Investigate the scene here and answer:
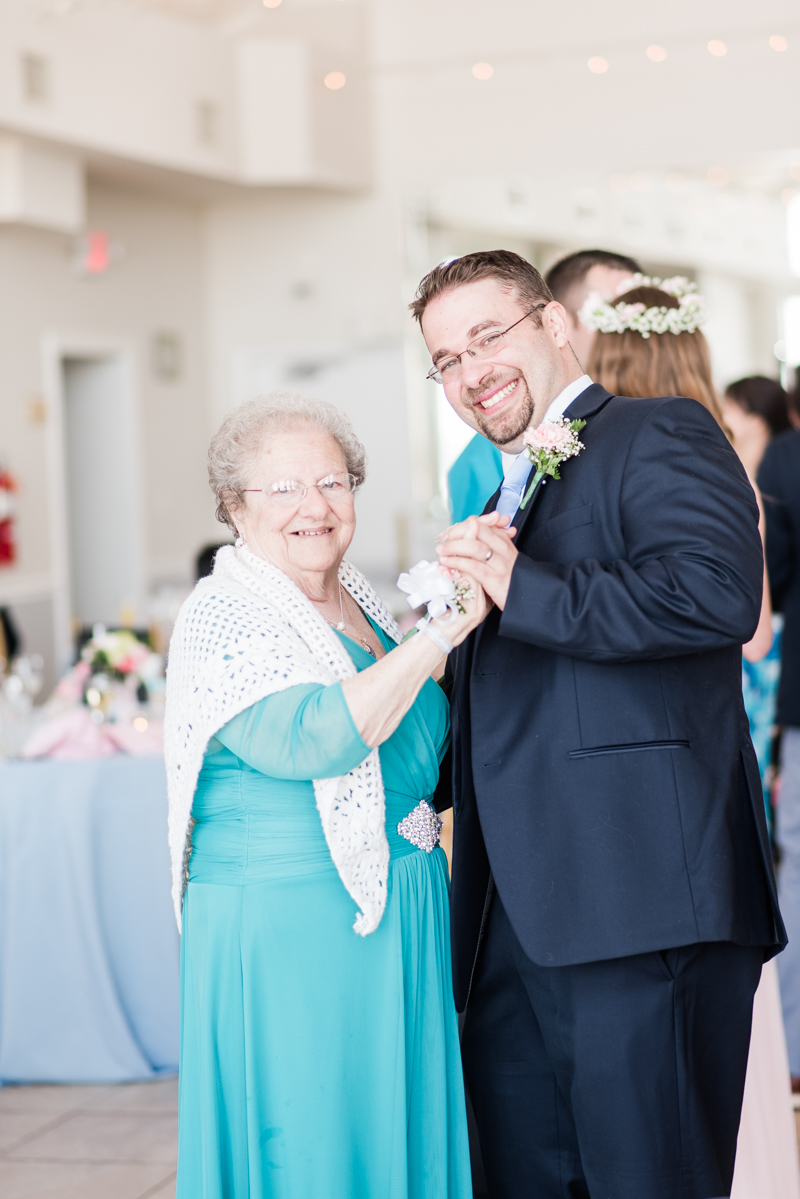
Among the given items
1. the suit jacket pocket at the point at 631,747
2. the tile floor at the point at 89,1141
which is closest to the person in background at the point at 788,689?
the tile floor at the point at 89,1141

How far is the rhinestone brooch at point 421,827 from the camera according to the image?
1931 millimetres

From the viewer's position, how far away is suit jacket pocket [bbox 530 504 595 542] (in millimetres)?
1641

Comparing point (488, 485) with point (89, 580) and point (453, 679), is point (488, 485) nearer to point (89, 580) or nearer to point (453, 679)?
point (453, 679)

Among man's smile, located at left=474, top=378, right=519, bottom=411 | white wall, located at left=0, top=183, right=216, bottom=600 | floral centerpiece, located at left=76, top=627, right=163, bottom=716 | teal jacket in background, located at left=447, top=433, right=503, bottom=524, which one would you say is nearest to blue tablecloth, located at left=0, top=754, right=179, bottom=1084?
floral centerpiece, located at left=76, top=627, right=163, bottom=716

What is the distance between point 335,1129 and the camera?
5.89 feet

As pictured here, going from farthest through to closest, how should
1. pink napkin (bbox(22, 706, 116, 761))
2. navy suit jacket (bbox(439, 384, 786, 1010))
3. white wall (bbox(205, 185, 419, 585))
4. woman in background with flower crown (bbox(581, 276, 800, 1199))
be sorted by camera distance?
white wall (bbox(205, 185, 419, 585)) < pink napkin (bbox(22, 706, 116, 761)) < woman in background with flower crown (bbox(581, 276, 800, 1199)) < navy suit jacket (bbox(439, 384, 786, 1010))

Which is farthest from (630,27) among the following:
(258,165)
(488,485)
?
(488,485)

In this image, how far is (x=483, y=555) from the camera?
1.58 meters

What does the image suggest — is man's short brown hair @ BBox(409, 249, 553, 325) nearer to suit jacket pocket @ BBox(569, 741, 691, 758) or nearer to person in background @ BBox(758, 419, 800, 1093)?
suit jacket pocket @ BBox(569, 741, 691, 758)

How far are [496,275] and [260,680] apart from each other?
652 mm

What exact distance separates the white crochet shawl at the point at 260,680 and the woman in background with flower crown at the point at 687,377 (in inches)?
36.0

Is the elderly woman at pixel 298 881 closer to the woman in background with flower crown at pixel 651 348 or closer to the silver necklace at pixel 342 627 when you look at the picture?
the silver necklace at pixel 342 627

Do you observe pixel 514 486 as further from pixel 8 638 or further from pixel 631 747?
pixel 8 638

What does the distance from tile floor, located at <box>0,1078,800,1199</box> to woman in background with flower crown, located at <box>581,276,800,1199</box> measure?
2.59 ft
